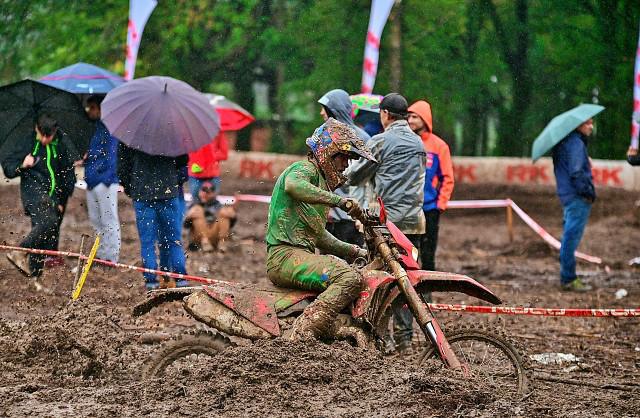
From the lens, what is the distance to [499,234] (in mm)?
18984

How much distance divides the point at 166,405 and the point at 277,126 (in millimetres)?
19614

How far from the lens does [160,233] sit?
1070cm

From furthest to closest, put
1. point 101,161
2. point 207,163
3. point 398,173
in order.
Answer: point 207,163 → point 101,161 → point 398,173

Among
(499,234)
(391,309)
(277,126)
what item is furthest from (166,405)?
(277,126)

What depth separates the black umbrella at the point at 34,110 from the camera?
11508mm

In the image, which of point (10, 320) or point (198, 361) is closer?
point (198, 361)

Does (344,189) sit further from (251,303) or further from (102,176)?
(102,176)

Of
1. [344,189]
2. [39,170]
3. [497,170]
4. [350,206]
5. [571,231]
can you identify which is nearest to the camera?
[350,206]

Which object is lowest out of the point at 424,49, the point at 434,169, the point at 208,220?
the point at 208,220

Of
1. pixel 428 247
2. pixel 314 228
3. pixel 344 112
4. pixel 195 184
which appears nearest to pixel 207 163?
pixel 195 184

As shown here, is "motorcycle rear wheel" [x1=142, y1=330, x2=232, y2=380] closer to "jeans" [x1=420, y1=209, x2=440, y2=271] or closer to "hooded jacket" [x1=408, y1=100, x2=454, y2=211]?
"jeans" [x1=420, y1=209, x2=440, y2=271]

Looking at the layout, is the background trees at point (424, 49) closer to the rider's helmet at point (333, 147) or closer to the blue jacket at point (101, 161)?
the blue jacket at point (101, 161)

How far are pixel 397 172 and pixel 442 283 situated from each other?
1904mm

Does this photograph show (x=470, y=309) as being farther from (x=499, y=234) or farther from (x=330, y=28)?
(x=330, y=28)
